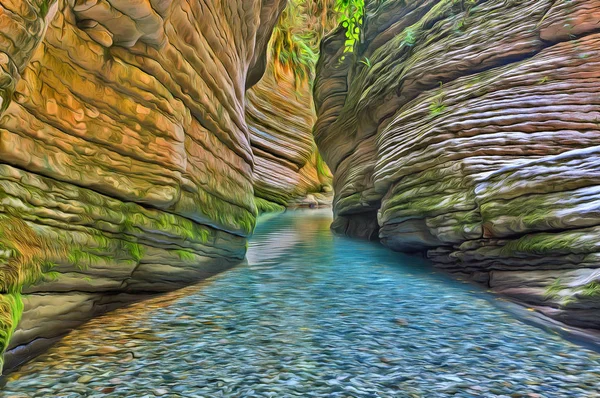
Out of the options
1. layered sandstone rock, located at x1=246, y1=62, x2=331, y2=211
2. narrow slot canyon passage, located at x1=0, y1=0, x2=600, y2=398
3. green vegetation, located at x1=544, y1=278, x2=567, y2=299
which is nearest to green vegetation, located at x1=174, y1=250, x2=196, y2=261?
narrow slot canyon passage, located at x1=0, y1=0, x2=600, y2=398

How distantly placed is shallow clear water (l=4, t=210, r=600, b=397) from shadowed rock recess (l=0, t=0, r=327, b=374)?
0.36 meters

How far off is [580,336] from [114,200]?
3.69 m

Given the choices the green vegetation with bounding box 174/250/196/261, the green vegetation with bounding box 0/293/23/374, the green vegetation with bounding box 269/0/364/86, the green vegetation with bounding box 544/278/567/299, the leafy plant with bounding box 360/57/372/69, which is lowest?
the green vegetation with bounding box 0/293/23/374

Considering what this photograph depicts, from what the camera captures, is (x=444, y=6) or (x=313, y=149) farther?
(x=313, y=149)

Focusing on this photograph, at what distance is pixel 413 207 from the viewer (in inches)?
221

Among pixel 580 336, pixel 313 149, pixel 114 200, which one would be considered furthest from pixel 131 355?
pixel 313 149

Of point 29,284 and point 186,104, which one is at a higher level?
point 186,104

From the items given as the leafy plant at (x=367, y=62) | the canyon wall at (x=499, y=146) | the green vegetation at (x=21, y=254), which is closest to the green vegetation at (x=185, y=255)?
the green vegetation at (x=21, y=254)

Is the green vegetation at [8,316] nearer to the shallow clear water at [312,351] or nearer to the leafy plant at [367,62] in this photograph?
the shallow clear water at [312,351]

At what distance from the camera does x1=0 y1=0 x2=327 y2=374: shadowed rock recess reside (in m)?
2.21

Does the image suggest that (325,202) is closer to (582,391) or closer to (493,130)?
(493,130)

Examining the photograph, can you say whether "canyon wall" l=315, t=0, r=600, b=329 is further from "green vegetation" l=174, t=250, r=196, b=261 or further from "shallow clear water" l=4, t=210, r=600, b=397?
"green vegetation" l=174, t=250, r=196, b=261

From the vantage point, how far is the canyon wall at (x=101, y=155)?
7.22 feet

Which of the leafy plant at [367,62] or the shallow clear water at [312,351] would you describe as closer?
the shallow clear water at [312,351]
